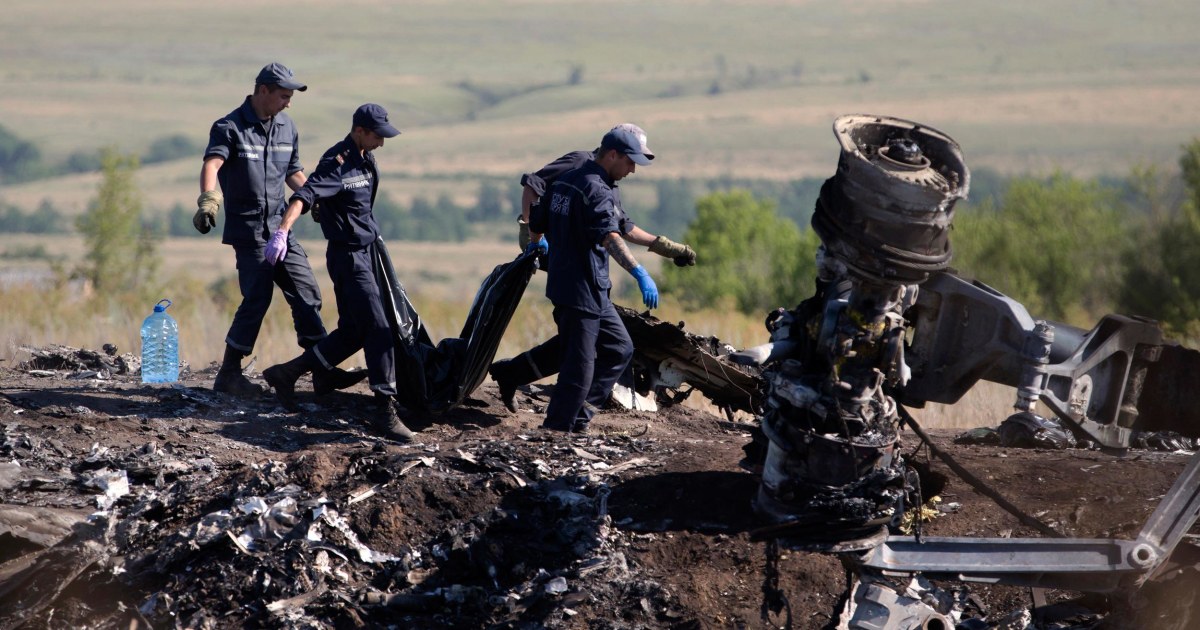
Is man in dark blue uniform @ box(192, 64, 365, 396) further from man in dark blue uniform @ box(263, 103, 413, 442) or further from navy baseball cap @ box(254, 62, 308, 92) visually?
man in dark blue uniform @ box(263, 103, 413, 442)

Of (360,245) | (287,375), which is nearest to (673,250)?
(360,245)

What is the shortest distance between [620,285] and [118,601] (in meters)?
51.8

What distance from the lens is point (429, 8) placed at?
650 feet

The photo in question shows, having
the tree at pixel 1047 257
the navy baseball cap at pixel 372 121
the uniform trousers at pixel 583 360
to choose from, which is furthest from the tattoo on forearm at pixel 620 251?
the tree at pixel 1047 257

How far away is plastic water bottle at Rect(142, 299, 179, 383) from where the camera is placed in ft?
35.3

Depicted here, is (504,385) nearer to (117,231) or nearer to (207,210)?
(207,210)

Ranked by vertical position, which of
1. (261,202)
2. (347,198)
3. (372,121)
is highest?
(372,121)

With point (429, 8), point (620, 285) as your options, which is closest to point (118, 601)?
point (620, 285)

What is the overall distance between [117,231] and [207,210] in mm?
22498

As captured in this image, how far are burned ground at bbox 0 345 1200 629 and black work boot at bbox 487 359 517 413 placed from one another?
1.05 m

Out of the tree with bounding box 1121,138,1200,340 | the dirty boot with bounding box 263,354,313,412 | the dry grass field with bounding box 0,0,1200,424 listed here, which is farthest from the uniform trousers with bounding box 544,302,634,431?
the dry grass field with bounding box 0,0,1200,424

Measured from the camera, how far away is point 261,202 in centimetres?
962

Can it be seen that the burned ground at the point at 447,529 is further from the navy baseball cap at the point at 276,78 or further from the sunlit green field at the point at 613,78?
the sunlit green field at the point at 613,78

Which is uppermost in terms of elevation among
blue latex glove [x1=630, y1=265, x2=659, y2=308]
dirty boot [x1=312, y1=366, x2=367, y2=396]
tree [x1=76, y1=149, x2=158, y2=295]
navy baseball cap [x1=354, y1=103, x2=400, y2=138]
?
navy baseball cap [x1=354, y1=103, x2=400, y2=138]
